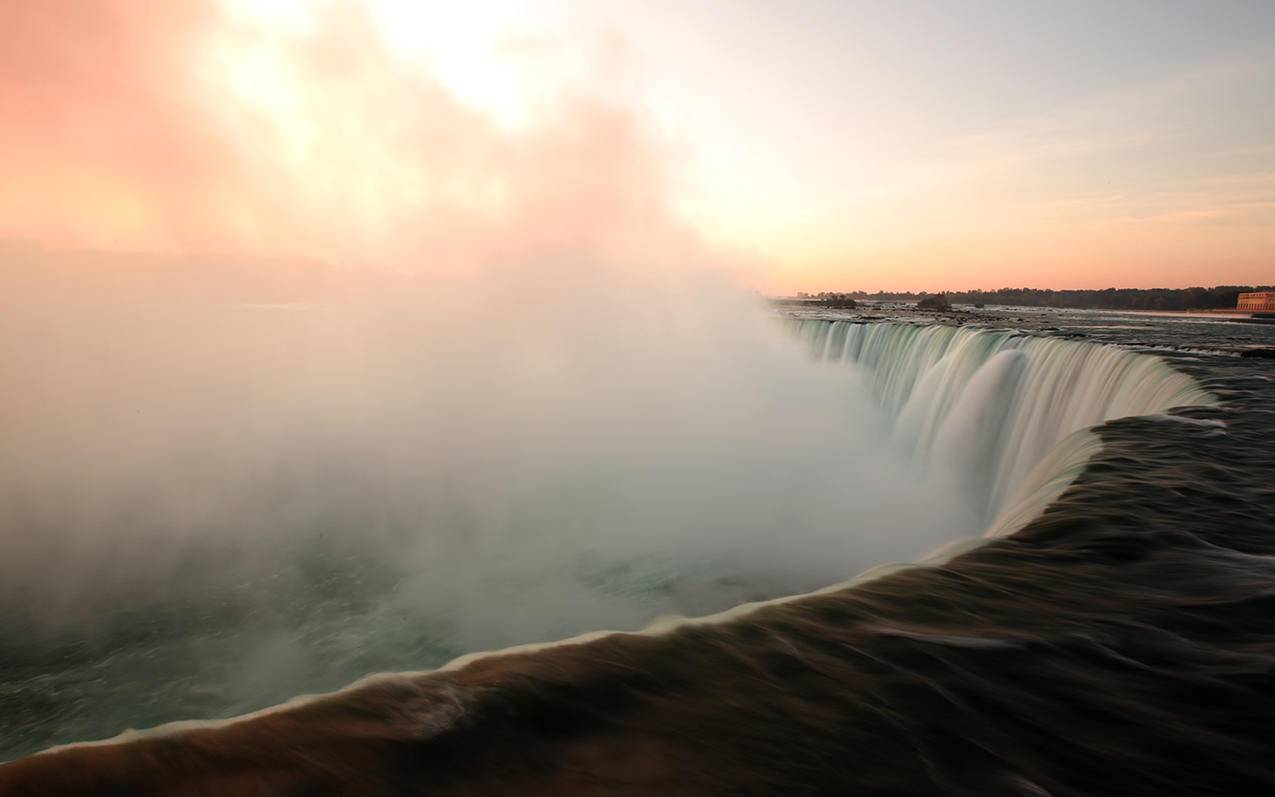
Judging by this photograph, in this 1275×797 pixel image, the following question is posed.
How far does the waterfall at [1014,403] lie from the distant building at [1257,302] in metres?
46.0

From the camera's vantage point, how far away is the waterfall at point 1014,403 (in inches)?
267

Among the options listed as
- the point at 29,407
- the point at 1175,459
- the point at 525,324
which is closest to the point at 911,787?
the point at 1175,459

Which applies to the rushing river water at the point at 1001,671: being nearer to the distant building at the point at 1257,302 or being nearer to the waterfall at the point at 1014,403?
the waterfall at the point at 1014,403

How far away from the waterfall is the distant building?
4605 cm

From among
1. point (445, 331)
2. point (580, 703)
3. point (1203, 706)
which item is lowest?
point (1203, 706)

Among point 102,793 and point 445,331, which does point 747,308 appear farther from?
point 102,793

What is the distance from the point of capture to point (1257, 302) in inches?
1900

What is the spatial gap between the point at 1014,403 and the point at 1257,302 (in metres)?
56.2

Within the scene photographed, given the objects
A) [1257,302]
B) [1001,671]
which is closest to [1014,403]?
[1001,671]

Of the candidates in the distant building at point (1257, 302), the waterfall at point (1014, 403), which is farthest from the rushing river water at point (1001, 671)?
the distant building at point (1257, 302)

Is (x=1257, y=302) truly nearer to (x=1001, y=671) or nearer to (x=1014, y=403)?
(x=1014, y=403)

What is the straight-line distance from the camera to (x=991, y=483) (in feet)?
40.0

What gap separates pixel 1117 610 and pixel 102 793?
4263 mm

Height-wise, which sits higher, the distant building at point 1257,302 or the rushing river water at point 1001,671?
the distant building at point 1257,302
